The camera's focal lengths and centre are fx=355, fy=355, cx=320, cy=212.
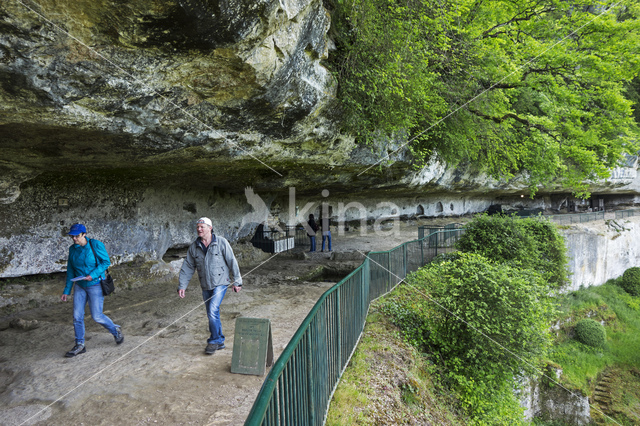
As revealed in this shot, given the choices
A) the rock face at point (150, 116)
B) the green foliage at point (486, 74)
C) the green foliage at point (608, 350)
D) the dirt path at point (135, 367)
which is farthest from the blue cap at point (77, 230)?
the green foliage at point (608, 350)

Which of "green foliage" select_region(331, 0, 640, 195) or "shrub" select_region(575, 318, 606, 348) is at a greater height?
"green foliage" select_region(331, 0, 640, 195)

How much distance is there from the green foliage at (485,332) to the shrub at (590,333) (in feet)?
41.8

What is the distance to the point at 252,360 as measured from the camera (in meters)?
3.89

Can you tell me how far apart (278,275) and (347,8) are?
6652mm

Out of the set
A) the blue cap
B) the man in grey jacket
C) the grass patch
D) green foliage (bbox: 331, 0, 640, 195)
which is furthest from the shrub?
the blue cap

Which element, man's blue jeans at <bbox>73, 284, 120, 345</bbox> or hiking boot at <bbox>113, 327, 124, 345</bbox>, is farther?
hiking boot at <bbox>113, 327, 124, 345</bbox>

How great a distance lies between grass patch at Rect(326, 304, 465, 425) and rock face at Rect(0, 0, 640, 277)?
4.02 m

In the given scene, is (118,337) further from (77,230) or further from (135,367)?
(77,230)

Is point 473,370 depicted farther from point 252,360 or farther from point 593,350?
point 593,350

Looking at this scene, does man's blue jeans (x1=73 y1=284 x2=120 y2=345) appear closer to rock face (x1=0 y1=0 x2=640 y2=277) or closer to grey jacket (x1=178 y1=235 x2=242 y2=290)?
grey jacket (x1=178 y1=235 x2=242 y2=290)

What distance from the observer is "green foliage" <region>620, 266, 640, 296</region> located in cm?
2183

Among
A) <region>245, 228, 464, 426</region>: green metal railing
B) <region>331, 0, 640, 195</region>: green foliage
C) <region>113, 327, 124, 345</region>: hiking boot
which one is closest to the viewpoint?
<region>245, 228, 464, 426</region>: green metal railing

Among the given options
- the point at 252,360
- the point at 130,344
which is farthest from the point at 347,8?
the point at 130,344

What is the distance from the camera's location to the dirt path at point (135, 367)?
3.20m
